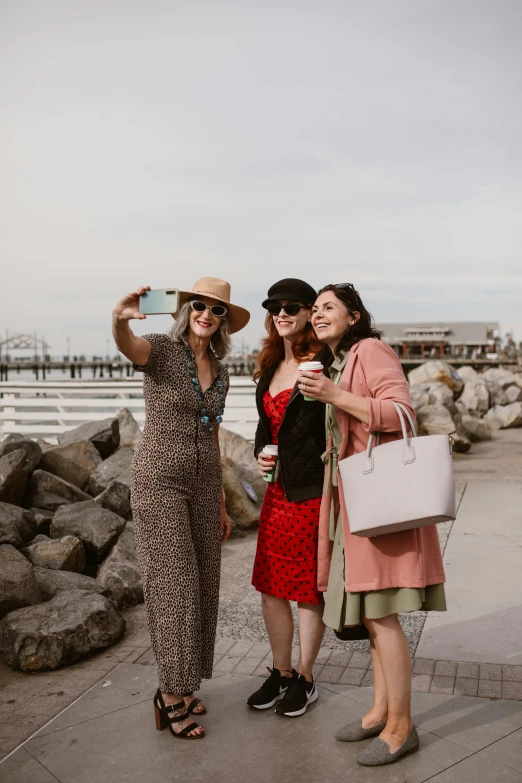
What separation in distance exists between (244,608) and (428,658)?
4.47ft

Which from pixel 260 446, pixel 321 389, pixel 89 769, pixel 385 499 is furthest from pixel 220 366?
pixel 89 769

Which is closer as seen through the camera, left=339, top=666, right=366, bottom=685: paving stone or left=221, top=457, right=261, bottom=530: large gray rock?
left=339, top=666, right=366, bottom=685: paving stone

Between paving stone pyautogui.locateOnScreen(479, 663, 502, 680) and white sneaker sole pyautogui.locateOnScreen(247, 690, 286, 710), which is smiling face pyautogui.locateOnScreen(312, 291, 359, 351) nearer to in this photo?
white sneaker sole pyautogui.locateOnScreen(247, 690, 286, 710)

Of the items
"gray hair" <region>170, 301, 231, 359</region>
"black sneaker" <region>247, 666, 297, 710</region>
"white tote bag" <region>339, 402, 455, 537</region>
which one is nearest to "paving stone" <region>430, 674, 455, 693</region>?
"black sneaker" <region>247, 666, 297, 710</region>

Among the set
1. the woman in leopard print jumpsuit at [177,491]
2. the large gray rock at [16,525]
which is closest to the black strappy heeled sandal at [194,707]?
the woman in leopard print jumpsuit at [177,491]

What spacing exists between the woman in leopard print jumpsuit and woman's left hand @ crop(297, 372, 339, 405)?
668mm

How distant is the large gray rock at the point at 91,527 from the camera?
5617 mm

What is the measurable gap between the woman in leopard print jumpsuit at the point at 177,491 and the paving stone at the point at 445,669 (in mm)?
1211

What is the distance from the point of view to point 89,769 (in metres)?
2.92

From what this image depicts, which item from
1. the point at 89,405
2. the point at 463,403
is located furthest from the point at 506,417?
the point at 89,405

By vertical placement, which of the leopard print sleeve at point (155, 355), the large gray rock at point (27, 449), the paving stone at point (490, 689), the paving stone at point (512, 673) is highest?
the leopard print sleeve at point (155, 355)

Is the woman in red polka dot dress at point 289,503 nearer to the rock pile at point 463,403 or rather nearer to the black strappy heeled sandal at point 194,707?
the black strappy heeled sandal at point 194,707

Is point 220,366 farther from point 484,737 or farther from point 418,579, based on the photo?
point 484,737

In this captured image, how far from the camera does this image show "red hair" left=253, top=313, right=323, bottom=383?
3.49 m
